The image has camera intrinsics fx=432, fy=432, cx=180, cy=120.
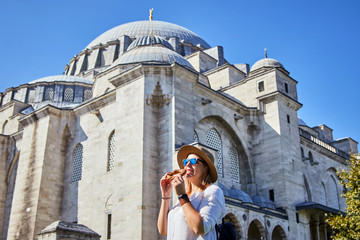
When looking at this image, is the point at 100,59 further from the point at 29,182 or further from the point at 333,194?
the point at 333,194

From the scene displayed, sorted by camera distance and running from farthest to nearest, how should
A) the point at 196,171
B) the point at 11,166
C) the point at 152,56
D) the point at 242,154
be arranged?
the point at 11,166 → the point at 242,154 → the point at 152,56 → the point at 196,171

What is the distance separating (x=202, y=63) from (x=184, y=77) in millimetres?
9511

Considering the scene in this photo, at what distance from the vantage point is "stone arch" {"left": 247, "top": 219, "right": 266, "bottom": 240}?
18.7m

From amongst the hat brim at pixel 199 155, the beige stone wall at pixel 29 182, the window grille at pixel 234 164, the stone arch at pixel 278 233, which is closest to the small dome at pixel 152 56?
the window grille at pixel 234 164

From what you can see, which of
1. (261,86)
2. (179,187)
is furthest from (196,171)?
(261,86)

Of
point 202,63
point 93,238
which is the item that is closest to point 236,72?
point 202,63

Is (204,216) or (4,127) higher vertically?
(4,127)

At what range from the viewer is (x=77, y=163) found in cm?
2150

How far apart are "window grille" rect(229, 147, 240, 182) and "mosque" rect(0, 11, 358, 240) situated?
0.17ft

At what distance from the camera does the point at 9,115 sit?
28.1 metres

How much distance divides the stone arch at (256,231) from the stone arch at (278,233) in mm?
903

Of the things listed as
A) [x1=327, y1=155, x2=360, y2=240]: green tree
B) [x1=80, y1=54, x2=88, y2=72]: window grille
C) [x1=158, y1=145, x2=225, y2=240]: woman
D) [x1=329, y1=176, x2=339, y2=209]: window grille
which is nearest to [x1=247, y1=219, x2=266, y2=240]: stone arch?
[x1=327, y1=155, x2=360, y2=240]: green tree

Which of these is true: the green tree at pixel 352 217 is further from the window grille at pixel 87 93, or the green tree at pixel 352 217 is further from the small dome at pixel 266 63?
the window grille at pixel 87 93

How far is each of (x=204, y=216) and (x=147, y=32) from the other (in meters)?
32.9
